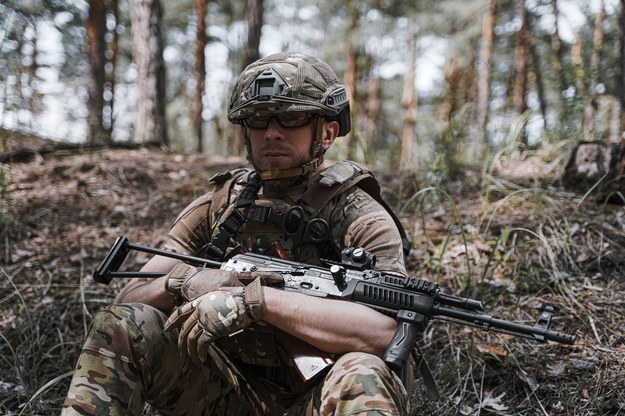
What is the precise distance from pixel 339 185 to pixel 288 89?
0.50m

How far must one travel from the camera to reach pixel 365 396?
173 centimetres

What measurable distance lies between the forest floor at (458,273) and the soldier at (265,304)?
61cm

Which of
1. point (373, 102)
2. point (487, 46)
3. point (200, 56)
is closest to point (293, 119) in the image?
point (487, 46)

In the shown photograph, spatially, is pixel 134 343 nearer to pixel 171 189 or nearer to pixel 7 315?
pixel 7 315

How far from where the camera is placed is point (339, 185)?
8.21 feet

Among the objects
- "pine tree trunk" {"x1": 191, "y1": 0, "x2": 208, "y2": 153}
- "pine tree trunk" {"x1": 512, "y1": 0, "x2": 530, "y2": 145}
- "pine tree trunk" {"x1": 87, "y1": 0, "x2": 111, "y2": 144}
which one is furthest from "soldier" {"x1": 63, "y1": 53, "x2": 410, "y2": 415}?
"pine tree trunk" {"x1": 191, "y1": 0, "x2": 208, "y2": 153}

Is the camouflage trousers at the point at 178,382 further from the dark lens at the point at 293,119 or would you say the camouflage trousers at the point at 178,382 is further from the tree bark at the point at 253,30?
the tree bark at the point at 253,30

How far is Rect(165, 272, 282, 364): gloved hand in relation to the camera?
6.44 feet

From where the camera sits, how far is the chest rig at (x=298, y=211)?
2.42 metres

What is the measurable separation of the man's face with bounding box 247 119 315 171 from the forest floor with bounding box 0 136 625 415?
3.45 feet

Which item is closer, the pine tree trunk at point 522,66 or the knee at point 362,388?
the knee at point 362,388

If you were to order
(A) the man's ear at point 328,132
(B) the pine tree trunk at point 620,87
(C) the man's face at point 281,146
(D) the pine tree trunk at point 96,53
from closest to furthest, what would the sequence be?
(C) the man's face at point 281,146
(A) the man's ear at point 328,132
(B) the pine tree trunk at point 620,87
(D) the pine tree trunk at point 96,53

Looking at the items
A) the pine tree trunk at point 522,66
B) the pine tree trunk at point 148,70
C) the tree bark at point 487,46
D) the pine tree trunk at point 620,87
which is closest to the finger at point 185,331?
the pine tree trunk at point 620,87

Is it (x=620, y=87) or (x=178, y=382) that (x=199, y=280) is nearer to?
(x=178, y=382)
